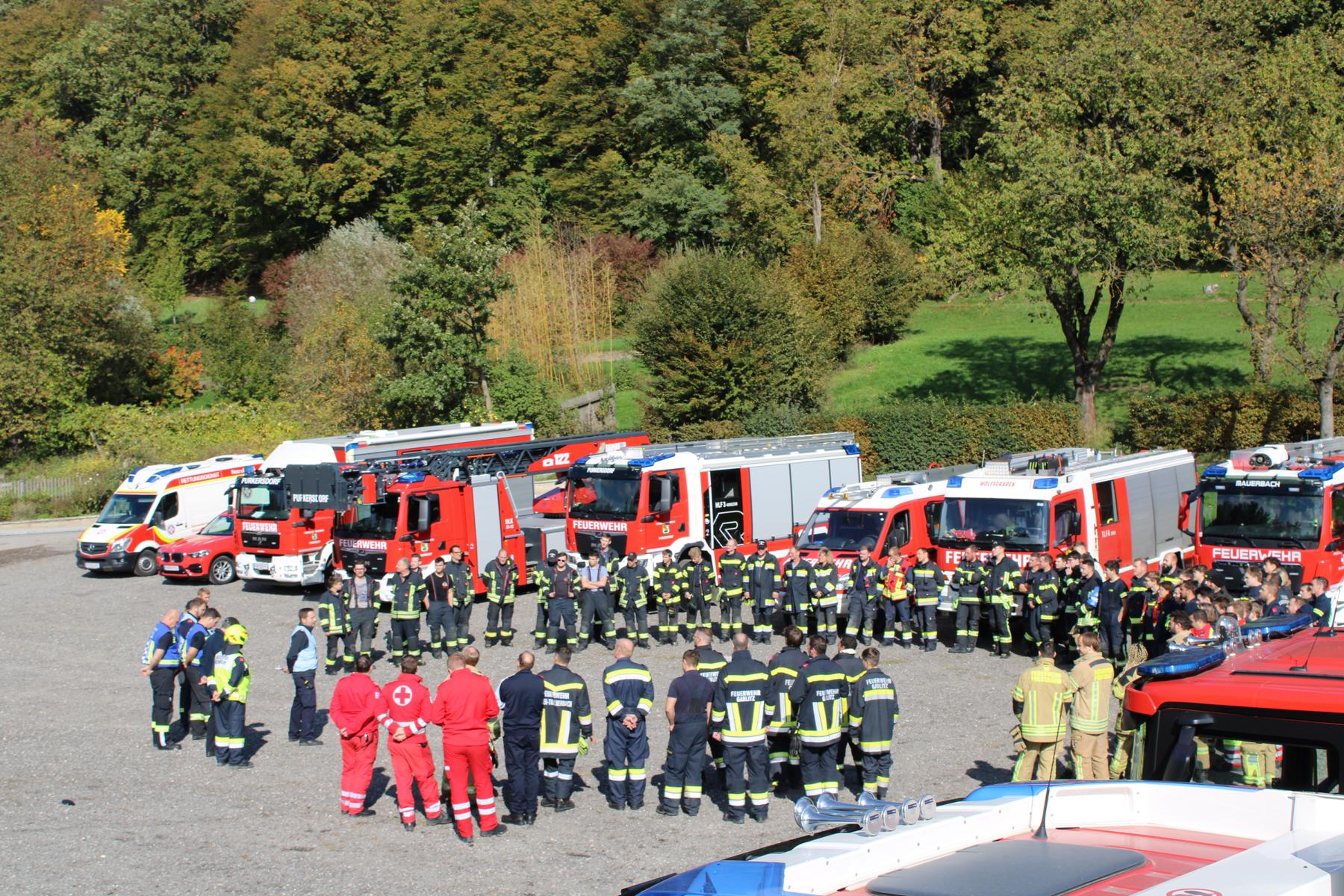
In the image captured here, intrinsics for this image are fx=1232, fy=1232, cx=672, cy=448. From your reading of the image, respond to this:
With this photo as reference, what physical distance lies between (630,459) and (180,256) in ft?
202

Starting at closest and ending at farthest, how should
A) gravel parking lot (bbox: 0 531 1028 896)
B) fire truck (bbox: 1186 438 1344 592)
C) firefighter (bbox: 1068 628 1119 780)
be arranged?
1. gravel parking lot (bbox: 0 531 1028 896)
2. firefighter (bbox: 1068 628 1119 780)
3. fire truck (bbox: 1186 438 1344 592)

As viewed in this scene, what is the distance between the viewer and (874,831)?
15.2 feet

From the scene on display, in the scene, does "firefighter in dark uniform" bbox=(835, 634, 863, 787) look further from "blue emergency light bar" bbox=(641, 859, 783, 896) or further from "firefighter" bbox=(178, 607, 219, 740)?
"firefighter" bbox=(178, 607, 219, 740)

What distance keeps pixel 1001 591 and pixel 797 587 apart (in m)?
2.99

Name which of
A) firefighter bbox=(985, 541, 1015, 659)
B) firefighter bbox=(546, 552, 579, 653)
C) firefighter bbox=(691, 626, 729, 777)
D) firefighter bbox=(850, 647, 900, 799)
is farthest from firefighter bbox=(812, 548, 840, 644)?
firefighter bbox=(850, 647, 900, 799)

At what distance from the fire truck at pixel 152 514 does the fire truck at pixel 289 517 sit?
1811 millimetres

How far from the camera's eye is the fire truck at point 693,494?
70.8 ft

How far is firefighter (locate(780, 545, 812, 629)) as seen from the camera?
18.4m

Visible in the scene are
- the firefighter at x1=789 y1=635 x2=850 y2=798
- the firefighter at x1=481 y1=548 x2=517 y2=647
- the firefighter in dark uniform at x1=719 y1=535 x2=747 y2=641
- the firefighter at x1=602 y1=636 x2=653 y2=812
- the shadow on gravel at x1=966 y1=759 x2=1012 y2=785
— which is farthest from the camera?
the firefighter in dark uniform at x1=719 y1=535 x2=747 y2=641

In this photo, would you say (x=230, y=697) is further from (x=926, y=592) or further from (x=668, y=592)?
(x=926, y=592)

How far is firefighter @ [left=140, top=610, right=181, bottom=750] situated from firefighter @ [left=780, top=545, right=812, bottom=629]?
28.9 feet

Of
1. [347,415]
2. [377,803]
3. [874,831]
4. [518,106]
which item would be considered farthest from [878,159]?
[874,831]

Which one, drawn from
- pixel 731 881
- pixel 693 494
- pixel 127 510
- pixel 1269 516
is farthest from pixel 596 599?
pixel 731 881

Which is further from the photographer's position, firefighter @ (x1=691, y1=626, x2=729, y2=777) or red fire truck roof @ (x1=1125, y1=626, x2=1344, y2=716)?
firefighter @ (x1=691, y1=626, x2=729, y2=777)
